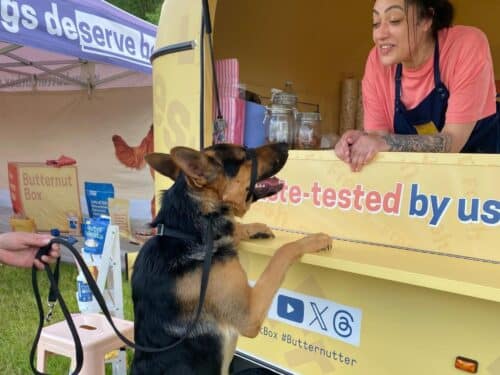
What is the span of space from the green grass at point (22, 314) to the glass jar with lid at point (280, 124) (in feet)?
8.37

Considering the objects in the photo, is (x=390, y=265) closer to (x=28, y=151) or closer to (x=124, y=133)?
(x=124, y=133)

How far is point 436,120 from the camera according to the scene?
7.63 ft

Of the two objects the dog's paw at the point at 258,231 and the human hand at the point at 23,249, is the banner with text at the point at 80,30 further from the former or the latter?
the dog's paw at the point at 258,231

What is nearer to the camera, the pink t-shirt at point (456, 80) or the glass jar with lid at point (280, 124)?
the pink t-shirt at point (456, 80)

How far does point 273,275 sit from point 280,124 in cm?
111

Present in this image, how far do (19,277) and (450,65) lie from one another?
630 centimetres

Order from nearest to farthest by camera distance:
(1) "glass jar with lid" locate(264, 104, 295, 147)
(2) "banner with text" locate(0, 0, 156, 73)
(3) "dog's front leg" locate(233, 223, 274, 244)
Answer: (3) "dog's front leg" locate(233, 223, 274, 244) → (1) "glass jar with lid" locate(264, 104, 295, 147) → (2) "banner with text" locate(0, 0, 156, 73)

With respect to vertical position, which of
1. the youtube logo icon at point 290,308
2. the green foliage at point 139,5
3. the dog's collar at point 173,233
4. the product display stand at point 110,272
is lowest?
the product display stand at point 110,272

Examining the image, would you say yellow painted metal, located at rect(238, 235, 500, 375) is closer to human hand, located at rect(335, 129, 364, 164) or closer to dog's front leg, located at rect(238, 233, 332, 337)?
dog's front leg, located at rect(238, 233, 332, 337)

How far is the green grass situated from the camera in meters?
3.77

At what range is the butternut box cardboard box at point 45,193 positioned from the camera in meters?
6.83

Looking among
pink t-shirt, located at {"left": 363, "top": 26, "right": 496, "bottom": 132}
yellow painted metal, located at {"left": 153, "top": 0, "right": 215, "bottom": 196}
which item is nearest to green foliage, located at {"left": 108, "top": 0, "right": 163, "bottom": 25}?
yellow painted metal, located at {"left": 153, "top": 0, "right": 215, "bottom": 196}

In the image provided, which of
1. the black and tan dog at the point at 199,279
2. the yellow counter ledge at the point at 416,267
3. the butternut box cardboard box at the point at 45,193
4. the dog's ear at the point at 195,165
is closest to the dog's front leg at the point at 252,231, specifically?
the black and tan dog at the point at 199,279

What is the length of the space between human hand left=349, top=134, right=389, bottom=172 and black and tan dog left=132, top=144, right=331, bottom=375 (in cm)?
37
